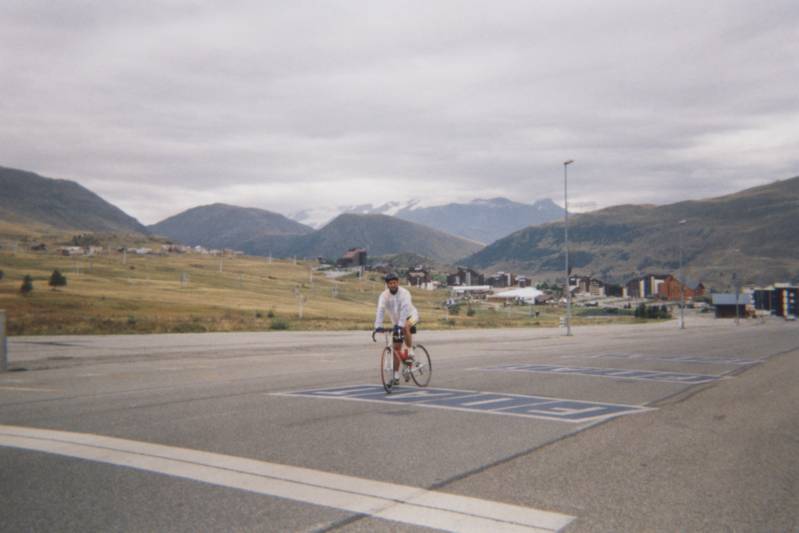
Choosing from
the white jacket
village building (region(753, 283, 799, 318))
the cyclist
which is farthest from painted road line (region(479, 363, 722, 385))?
village building (region(753, 283, 799, 318))

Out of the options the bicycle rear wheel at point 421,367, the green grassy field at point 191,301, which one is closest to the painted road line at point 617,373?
the bicycle rear wheel at point 421,367

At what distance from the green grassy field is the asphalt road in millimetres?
23281

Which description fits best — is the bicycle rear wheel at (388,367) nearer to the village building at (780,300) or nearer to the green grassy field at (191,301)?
the green grassy field at (191,301)

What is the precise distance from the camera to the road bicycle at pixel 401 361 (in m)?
13.3

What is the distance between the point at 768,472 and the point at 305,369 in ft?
40.0

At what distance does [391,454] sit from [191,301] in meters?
75.0

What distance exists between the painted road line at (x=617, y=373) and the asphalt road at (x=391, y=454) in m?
0.90

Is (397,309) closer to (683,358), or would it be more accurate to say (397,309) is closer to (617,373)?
(617,373)

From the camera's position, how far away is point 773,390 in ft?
49.2

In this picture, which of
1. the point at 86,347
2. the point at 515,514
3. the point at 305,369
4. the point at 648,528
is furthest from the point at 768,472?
the point at 86,347

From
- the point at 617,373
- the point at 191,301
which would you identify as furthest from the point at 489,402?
the point at 191,301

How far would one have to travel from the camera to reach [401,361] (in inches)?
535

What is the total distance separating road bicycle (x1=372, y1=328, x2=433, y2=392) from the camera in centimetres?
1327

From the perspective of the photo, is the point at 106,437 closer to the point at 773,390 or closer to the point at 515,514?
the point at 515,514
